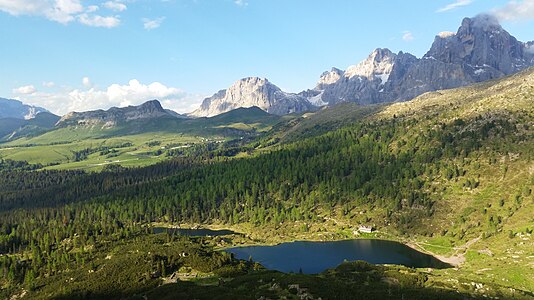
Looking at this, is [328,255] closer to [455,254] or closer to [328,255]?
[328,255]

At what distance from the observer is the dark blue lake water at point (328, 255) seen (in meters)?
167

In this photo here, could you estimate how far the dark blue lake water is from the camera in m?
167

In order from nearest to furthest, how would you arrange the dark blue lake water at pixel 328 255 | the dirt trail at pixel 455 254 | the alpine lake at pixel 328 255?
the dirt trail at pixel 455 254
the alpine lake at pixel 328 255
the dark blue lake water at pixel 328 255

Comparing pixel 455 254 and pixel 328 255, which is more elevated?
pixel 455 254

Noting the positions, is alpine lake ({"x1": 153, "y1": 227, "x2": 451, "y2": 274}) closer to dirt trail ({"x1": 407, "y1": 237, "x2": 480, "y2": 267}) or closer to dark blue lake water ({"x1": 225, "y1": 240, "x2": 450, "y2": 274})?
dark blue lake water ({"x1": 225, "y1": 240, "x2": 450, "y2": 274})


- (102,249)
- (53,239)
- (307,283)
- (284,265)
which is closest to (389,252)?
(284,265)

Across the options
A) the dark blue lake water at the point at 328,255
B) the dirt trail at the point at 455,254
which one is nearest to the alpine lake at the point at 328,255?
the dark blue lake water at the point at 328,255

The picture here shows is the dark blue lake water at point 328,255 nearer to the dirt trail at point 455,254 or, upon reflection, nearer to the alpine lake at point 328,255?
the alpine lake at point 328,255

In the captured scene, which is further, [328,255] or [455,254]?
[328,255]

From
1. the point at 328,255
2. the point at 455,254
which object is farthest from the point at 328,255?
the point at 455,254

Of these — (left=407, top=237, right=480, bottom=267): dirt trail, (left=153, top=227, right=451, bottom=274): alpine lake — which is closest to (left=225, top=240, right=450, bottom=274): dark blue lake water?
(left=153, top=227, right=451, bottom=274): alpine lake

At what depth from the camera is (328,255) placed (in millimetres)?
181250

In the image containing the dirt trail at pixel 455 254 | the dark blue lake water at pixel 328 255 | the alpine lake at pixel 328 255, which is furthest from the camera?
the dark blue lake water at pixel 328 255

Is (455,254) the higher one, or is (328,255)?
(455,254)
